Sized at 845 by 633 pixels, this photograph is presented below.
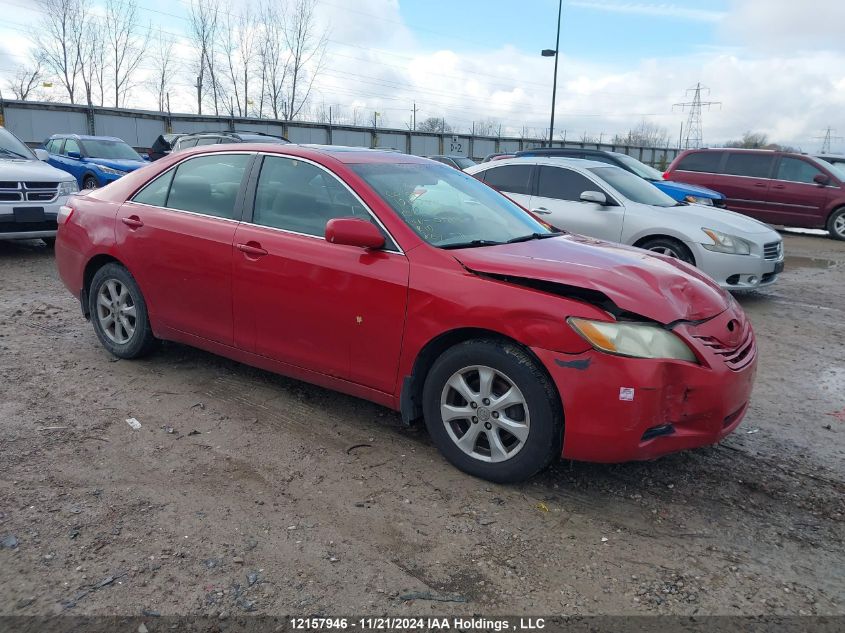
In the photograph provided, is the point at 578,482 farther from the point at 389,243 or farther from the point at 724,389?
the point at 389,243

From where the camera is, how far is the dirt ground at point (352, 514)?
2.56m

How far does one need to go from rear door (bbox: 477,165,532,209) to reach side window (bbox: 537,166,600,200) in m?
0.17

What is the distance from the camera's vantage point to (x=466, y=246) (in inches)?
145

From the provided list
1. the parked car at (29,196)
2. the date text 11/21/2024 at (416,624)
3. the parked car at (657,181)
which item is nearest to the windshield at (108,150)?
the parked car at (29,196)

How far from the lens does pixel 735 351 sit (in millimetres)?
3346

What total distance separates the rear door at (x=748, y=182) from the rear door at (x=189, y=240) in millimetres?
13181

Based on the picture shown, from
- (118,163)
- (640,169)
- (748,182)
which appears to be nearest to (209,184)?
(640,169)

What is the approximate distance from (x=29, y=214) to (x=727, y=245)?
8618 millimetres

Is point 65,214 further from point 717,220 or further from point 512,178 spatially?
point 717,220

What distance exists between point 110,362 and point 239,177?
5.89 ft

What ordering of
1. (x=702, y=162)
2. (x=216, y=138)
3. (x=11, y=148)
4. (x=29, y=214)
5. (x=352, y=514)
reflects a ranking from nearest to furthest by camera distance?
(x=352, y=514), (x=29, y=214), (x=11, y=148), (x=702, y=162), (x=216, y=138)

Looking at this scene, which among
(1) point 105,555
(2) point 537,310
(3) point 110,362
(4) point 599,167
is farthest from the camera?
(4) point 599,167

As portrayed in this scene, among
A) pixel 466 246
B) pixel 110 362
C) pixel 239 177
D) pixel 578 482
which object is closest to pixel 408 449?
pixel 578 482

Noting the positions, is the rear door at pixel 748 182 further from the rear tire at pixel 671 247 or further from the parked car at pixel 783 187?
the rear tire at pixel 671 247
